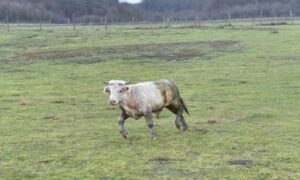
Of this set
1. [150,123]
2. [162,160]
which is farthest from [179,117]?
[162,160]

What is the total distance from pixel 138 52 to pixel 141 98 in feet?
79.2

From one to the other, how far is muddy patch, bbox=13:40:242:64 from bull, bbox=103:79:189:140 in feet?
62.9

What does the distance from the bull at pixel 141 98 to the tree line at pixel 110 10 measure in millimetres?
97904

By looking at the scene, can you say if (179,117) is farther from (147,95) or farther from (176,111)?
(147,95)

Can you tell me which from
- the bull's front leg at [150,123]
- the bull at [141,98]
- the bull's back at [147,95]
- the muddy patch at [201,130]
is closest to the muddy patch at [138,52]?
the muddy patch at [201,130]

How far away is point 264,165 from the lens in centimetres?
1032

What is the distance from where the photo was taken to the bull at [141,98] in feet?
40.1

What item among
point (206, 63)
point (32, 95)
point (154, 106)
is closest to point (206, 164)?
point (154, 106)

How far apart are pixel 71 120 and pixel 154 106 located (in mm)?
3687

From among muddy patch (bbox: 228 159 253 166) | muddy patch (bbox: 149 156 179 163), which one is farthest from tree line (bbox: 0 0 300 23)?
muddy patch (bbox: 228 159 253 166)

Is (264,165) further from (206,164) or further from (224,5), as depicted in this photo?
(224,5)

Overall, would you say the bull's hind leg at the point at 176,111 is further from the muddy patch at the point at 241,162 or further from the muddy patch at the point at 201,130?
the muddy patch at the point at 241,162

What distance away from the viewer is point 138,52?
120ft

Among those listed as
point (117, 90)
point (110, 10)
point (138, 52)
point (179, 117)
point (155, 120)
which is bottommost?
point (110, 10)
